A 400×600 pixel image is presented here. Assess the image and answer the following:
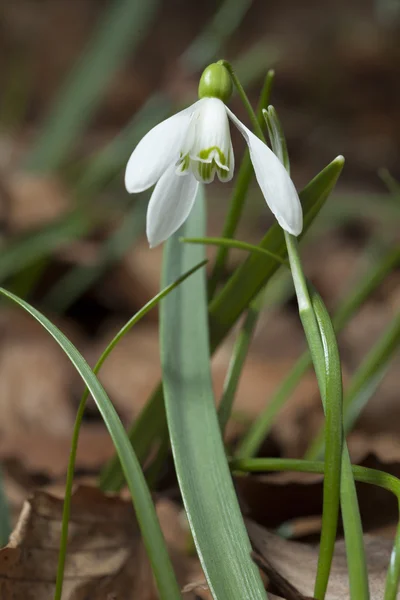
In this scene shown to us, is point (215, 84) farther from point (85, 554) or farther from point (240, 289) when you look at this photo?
point (85, 554)

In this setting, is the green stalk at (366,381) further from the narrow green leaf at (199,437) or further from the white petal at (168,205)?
the white petal at (168,205)

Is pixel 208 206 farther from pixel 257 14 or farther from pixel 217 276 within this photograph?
pixel 257 14

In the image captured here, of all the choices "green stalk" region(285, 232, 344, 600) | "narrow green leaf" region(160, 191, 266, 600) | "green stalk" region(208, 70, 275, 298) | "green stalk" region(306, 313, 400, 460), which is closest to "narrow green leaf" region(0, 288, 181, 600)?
"narrow green leaf" region(160, 191, 266, 600)

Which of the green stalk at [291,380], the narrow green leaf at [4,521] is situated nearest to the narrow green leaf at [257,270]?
the green stalk at [291,380]

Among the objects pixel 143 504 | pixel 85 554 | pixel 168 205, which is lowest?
pixel 85 554

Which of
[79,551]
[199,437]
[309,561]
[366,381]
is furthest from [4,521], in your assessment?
[366,381]
